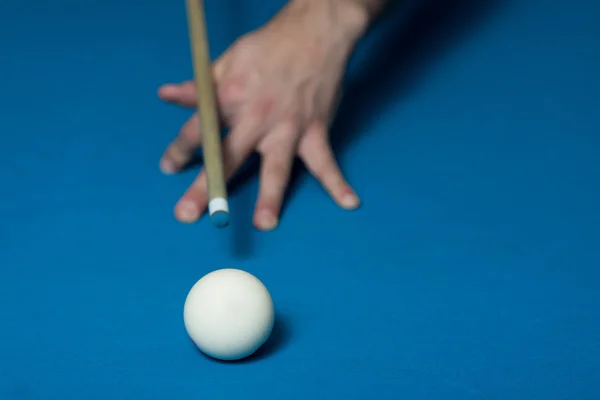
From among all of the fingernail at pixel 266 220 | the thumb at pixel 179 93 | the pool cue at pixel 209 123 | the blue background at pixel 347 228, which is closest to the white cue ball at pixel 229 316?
the blue background at pixel 347 228

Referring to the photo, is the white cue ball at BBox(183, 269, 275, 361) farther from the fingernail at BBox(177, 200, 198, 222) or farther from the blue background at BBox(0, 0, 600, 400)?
the fingernail at BBox(177, 200, 198, 222)

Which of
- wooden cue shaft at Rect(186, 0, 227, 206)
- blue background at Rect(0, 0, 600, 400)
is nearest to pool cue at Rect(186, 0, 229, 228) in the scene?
wooden cue shaft at Rect(186, 0, 227, 206)

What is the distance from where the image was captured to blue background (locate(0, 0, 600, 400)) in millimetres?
967

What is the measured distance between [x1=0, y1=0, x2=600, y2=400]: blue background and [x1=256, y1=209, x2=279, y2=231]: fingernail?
1 centimetres

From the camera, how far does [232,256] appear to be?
1.18 meters

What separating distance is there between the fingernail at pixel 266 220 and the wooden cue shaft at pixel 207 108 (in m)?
0.10

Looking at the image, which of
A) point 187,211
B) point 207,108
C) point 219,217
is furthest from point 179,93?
point 219,217

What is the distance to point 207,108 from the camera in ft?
4.03

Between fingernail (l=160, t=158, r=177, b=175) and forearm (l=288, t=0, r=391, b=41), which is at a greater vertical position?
forearm (l=288, t=0, r=391, b=41)

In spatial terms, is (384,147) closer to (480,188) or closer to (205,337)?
(480,188)

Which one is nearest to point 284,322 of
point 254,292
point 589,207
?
point 254,292

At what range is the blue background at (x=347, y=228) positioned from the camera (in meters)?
0.97

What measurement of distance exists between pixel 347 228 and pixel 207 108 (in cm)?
30

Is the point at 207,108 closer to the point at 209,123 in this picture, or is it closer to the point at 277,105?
the point at 209,123
